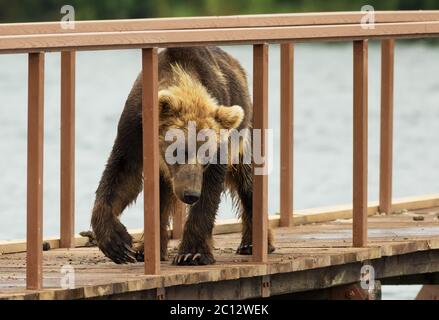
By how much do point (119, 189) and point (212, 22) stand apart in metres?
1.08

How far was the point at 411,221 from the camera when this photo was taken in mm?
11414

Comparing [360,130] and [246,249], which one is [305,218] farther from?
[360,130]

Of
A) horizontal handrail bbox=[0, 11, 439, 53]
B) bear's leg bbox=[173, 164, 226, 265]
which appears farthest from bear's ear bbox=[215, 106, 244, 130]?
horizontal handrail bbox=[0, 11, 439, 53]

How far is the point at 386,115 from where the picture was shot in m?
11.6

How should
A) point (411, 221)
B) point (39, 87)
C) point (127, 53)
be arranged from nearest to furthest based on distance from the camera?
point (39, 87) → point (411, 221) → point (127, 53)

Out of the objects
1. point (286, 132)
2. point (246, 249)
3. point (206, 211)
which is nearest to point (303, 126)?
point (286, 132)

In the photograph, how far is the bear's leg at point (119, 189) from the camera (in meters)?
9.29

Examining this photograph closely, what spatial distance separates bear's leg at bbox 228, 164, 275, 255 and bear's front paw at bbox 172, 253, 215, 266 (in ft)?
2.25

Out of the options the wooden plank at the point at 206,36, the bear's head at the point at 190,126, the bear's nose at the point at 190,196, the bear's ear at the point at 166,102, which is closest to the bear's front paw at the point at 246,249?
the bear's head at the point at 190,126

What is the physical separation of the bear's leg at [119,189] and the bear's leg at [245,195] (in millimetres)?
820

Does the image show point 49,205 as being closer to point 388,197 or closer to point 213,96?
point 388,197

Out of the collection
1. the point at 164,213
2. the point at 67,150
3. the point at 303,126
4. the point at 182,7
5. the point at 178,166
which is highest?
the point at 182,7
